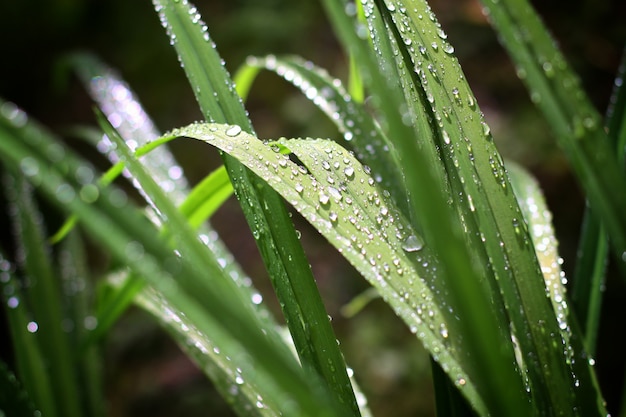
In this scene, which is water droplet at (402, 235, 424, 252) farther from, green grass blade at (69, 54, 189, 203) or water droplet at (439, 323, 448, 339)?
green grass blade at (69, 54, 189, 203)

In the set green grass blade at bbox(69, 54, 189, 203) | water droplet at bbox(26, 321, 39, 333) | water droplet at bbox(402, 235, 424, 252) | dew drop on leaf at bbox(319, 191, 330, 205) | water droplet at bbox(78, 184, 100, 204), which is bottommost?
water droplet at bbox(26, 321, 39, 333)

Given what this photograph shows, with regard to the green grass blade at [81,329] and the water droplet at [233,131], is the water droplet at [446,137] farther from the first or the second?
the green grass blade at [81,329]

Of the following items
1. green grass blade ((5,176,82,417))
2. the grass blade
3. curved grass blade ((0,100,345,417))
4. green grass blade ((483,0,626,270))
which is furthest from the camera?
green grass blade ((5,176,82,417))

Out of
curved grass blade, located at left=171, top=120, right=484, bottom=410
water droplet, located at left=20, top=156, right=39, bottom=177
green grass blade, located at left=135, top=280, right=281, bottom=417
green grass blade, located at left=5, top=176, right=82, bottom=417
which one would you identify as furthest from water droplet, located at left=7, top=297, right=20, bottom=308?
water droplet, located at left=20, top=156, right=39, bottom=177

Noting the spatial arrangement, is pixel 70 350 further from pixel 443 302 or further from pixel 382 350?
pixel 382 350

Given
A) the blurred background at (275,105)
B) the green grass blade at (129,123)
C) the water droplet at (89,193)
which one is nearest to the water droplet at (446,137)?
the water droplet at (89,193)

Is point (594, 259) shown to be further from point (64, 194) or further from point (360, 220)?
point (64, 194)

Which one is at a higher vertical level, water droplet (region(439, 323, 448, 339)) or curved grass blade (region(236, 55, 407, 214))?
curved grass blade (region(236, 55, 407, 214))
